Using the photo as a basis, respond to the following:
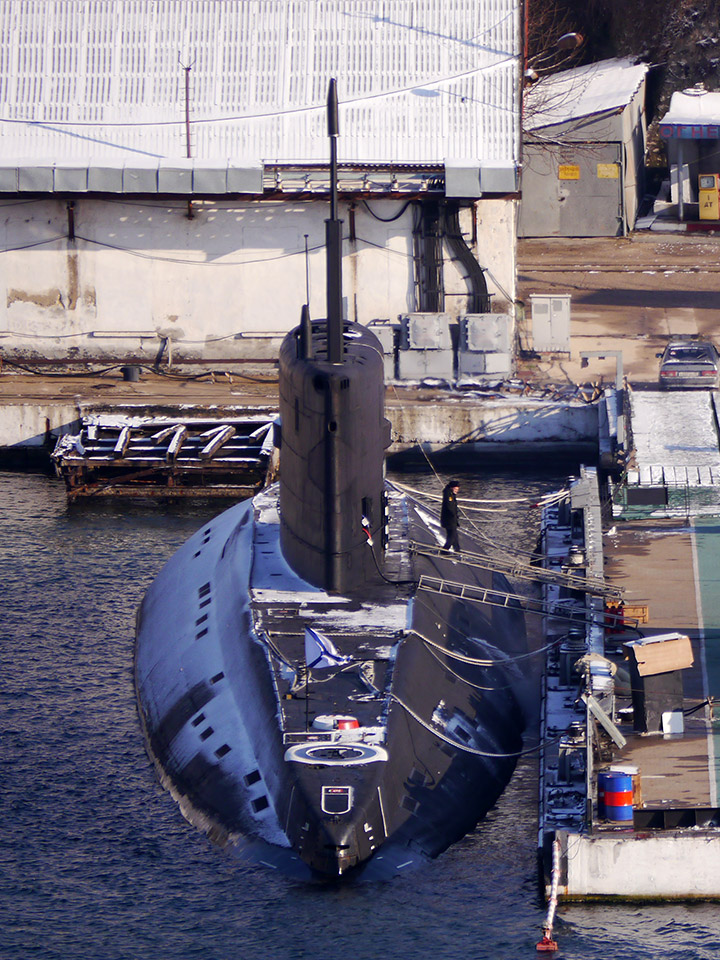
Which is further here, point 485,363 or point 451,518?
point 485,363

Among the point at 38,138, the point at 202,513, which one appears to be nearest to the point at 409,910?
the point at 202,513

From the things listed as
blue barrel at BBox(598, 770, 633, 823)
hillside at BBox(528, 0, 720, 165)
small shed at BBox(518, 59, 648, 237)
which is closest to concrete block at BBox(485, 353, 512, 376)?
small shed at BBox(518, 59, 648, 237)

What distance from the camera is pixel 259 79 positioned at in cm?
4906

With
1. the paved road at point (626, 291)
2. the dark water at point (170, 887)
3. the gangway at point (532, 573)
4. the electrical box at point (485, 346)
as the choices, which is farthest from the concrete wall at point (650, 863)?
the electrical box at point (485, 346)

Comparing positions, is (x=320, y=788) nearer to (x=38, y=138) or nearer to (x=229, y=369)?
(x=229, y=369)

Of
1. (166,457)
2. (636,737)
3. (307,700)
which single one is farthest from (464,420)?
(307,700)

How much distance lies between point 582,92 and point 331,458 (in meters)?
49.0

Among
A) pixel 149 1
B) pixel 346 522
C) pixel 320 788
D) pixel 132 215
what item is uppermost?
pixel 149 1

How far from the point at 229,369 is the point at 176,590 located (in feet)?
53.9

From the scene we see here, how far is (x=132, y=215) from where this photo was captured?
4759 cm

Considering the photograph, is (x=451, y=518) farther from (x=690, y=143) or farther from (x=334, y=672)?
(x=690, y=143)

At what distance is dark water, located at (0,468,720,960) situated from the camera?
66.0 feet

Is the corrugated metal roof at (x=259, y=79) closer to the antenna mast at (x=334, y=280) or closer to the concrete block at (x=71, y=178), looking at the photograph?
the concrete block at (x=71, y=178)

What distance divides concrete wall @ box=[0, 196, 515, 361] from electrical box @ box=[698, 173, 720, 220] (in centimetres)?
1935
